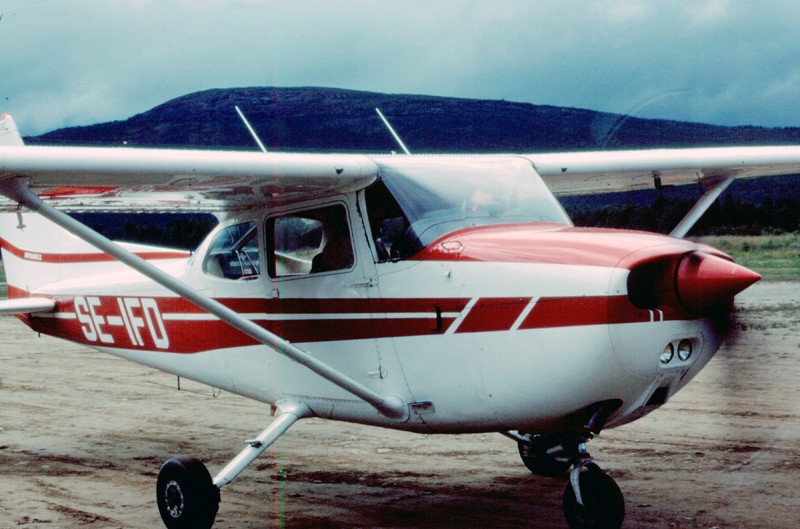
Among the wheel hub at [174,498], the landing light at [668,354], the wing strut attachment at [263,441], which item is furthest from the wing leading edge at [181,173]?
the landing light at [668,354]

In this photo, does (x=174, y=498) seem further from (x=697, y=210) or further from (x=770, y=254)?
(x=770, y=254)

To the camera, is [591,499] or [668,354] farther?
[591,499]

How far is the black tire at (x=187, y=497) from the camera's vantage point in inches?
238

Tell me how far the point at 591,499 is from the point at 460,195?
1.92 m

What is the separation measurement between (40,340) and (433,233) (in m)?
16.8

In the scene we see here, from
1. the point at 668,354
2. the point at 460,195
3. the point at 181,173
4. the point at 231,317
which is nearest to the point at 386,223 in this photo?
the point at 460,195

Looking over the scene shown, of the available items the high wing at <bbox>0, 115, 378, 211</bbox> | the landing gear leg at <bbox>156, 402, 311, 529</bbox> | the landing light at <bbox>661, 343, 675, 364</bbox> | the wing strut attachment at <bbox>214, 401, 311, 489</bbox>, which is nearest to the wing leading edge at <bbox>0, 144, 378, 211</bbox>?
the high wing at <bbox>0, 115, 378, 211</bbox>

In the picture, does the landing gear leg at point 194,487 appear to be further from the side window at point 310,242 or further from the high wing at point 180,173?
the high wing at point 180,173

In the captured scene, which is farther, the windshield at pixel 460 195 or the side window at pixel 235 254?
the side window at pixel 235 254

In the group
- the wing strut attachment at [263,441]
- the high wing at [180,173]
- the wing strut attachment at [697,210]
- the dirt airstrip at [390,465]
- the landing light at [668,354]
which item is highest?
the high wing at [180,173]

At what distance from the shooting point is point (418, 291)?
551 centimetres

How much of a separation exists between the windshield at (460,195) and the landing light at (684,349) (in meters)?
1.19

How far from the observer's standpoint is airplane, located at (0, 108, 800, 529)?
485 cm

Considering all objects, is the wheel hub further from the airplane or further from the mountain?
the mountain
